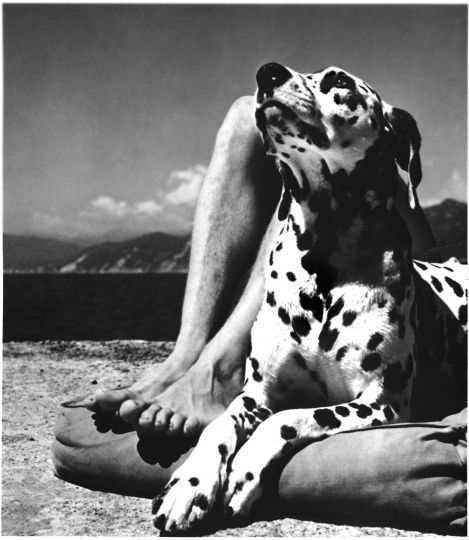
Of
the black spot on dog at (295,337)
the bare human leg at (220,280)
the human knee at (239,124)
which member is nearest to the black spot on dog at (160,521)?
the bare human leg at (220,280)

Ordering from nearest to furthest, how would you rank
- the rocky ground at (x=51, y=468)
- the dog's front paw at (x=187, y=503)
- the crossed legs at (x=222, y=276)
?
the dog's front paw at (x=187, y=503)
the rocky ground at (x=51, y=468)
the crossed legs at (x=222, y=276)

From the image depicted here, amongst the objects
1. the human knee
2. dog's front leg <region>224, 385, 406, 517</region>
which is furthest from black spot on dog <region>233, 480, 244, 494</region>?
the human knee

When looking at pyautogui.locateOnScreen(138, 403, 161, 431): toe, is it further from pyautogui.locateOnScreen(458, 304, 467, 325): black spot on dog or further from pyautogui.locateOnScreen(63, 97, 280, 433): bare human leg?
pyautogui.locateOnScreen(458, 304, 467, 325): black spot on dog

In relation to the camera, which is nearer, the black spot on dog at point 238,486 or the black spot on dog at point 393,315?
the black spot on dog at point 238,486

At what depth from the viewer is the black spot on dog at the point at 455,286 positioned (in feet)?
10.6

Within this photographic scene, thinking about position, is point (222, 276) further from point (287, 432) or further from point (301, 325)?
point (287, 432)

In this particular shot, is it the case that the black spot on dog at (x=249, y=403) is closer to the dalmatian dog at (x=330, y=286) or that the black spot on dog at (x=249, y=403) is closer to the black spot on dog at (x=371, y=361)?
the dalmatian dog at (x=330, y=286)

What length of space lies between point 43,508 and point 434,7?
2749 mm

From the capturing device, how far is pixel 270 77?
258 centimetres

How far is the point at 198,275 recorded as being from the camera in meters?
3.27

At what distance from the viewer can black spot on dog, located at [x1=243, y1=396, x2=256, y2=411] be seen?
2750 mm

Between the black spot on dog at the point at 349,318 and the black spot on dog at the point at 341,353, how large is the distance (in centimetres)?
8

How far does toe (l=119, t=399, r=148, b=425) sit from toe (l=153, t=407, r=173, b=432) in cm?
7

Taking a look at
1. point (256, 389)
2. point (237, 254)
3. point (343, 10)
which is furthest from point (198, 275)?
point (343, 10)
